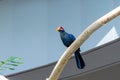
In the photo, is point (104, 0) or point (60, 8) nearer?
point (104, 0)

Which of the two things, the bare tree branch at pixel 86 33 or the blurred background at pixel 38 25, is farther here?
the blurred background at pixel 38 25

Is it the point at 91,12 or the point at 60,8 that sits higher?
the point at 60,8

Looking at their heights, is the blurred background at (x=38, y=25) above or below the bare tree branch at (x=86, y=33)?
above

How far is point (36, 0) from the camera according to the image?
5.45 m

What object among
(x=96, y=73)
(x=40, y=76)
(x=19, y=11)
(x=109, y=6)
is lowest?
(x=96, y=73)

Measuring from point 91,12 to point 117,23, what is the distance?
0.63 metres

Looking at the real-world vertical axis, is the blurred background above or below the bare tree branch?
above

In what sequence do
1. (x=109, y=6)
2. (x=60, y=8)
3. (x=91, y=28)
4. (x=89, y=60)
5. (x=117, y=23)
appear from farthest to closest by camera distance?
(x=60, y=8)
(x=109, y=6)
(x=117, y=23)
(x=89, y=60)
(x=91, y=28)

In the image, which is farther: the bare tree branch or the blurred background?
the blurred background

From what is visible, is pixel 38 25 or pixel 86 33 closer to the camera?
pixel 86 33

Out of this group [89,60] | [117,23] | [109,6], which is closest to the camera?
[89,60]

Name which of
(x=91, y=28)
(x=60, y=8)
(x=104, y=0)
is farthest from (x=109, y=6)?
(x=91, y=28)

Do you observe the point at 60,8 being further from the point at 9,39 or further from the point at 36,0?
the point at 9,39

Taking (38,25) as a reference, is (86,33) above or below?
below
